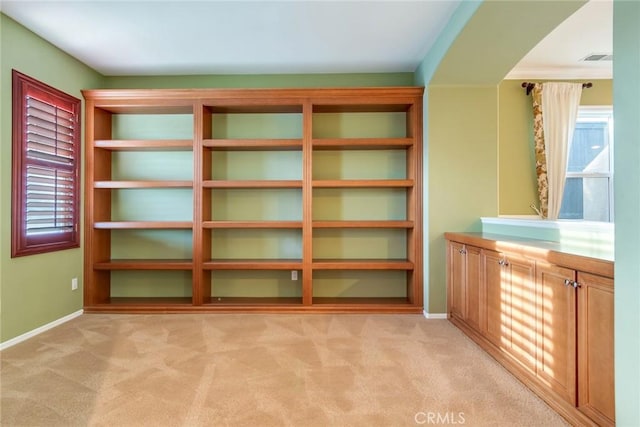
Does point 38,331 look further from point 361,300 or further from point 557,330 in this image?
point 557,330

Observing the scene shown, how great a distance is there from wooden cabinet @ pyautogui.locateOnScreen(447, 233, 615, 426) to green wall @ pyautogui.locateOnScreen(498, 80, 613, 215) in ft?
5.59

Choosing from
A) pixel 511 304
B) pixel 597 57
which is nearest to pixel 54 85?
pixel 511 304

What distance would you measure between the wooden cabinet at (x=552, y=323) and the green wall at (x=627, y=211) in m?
0.10

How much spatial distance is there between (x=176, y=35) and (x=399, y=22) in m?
2.04

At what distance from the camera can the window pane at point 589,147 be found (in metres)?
4.30

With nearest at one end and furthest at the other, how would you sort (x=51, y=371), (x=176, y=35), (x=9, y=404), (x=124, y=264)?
(x=9, y=404), (x=51, y=371), (x=176, y=35), (x=124, y=264)

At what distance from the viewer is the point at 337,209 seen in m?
4.30

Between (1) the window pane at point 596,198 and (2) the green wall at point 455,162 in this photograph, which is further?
(1) the window pane at point 596,198

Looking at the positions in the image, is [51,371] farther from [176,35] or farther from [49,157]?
[176,35]

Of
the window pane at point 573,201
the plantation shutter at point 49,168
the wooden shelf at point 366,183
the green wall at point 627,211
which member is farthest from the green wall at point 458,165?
the plantation shutter at point 49,168

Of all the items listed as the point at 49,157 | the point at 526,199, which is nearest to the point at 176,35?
the point at 49,157

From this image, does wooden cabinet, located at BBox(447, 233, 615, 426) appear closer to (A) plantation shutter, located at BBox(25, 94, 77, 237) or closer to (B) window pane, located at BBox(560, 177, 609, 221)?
(B) window pane, located at BBox(560, 177, 609, 221)

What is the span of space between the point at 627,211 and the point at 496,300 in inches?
53.4

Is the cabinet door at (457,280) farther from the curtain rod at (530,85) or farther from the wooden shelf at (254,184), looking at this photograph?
the curtain rod at (530,85)
